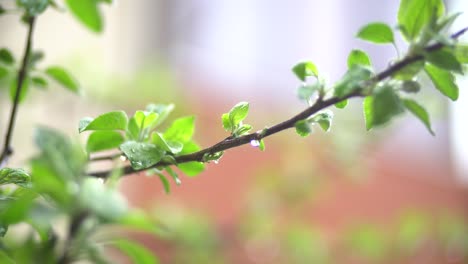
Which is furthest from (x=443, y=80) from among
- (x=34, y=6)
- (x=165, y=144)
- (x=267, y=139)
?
Result: (x=267, y=139)

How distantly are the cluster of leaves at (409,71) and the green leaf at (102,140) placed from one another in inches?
4.5

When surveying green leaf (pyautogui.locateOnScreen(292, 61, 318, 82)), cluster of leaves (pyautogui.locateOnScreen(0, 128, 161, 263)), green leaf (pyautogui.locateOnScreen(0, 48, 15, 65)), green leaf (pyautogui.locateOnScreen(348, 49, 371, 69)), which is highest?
green leaf (pyautogui.locateOnScreen(0, 48, 15, 65))

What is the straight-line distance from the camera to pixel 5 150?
0.37 m

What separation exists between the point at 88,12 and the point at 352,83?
0.19m

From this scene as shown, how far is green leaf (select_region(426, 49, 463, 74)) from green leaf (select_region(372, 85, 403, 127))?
30 mm

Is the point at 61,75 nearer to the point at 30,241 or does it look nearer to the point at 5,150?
the point at 5,150

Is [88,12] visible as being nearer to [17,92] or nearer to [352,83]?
[17,92]

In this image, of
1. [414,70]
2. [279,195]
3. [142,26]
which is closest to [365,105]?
[414,70]

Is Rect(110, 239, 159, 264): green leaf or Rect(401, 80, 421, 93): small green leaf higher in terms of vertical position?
Rect(401, 80, 421, 93): small green leaf

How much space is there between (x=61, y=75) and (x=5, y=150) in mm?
79

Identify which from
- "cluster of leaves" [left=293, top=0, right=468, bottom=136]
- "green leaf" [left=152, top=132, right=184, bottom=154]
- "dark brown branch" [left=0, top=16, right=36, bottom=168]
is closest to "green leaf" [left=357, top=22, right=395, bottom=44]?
"cluster of leaves" [left=293, top=0, right=468, bottom=136]

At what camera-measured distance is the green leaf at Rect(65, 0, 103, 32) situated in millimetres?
337

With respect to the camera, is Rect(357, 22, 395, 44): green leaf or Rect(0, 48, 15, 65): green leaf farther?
Rect(0, 48, 15, 65): green leaf

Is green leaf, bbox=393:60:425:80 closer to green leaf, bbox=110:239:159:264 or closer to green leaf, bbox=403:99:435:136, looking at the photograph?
green leaf, bbox=403:99:435:136
